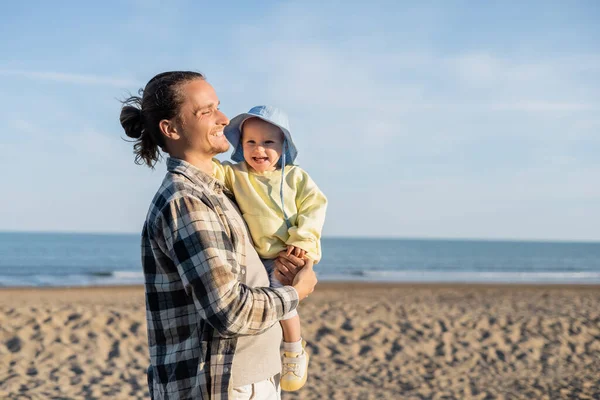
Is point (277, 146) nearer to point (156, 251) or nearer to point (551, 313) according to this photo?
point (156, 251)

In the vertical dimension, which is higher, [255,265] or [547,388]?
[255,265]

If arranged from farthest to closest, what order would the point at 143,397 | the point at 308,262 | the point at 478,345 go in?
1. the point at 478,345
2. the point at 143,397
3. the point at 308,262

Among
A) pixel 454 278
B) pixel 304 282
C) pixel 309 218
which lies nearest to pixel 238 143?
pixel 309 218

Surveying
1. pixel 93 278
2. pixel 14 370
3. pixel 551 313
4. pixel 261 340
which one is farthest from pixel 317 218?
pixel 93 278

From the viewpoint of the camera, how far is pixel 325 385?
6.09m

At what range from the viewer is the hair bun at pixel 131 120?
2209mm

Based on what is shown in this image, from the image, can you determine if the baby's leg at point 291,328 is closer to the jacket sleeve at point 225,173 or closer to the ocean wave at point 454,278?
the jacket sleeve at point 225,173

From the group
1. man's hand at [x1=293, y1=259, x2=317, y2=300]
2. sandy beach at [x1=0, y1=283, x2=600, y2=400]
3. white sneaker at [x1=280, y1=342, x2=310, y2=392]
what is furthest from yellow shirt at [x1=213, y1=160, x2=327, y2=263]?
sandy beach at [x1=0, y1=283, x2=600, y2=400]

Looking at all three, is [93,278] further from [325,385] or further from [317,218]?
[317,218]

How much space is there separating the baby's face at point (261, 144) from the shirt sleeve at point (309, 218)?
14cm

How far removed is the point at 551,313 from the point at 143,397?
666 cm

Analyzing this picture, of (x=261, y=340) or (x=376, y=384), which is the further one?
(x=376, y=384)

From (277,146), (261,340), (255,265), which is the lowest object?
(261,340)

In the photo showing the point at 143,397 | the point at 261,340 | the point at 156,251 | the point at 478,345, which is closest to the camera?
the point at 156,251
